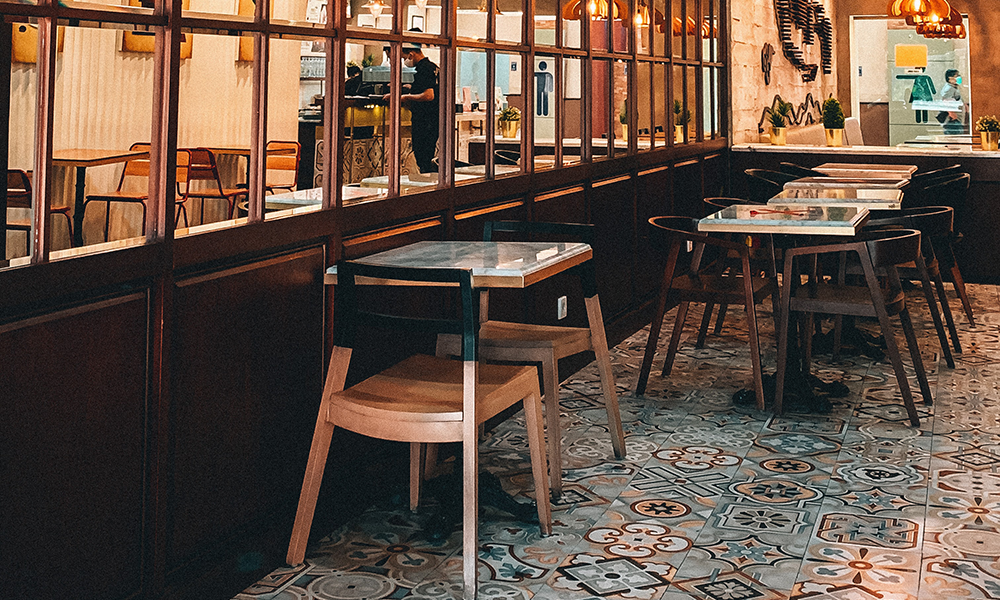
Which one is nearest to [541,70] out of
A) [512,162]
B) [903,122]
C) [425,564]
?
[512,162]

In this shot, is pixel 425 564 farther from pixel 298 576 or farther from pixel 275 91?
pixel 275 91

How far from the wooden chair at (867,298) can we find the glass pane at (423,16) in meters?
1.81

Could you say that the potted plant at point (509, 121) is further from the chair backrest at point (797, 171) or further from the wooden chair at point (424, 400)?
the chair backrest at point (797, 171)

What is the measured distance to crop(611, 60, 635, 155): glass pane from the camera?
561 cm

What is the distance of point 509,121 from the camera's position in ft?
14.4

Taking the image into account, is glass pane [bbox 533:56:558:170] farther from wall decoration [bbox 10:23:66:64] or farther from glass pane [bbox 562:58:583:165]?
wall decoration [bbox 10:23:66:64]

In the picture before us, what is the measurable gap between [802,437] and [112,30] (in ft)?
9.96

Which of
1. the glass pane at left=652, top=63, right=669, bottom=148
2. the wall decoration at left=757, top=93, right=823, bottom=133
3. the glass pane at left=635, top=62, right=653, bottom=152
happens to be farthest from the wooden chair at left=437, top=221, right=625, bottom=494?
the wall decoration at left=757, top=93, right=823, bottom=133

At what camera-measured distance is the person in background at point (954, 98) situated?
1366 centimetres

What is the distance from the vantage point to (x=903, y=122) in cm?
1431

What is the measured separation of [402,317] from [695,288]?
2.25 metres

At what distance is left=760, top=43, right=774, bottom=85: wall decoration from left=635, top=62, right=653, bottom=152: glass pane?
323 cm

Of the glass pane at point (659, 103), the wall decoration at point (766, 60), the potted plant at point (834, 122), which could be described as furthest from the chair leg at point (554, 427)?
→ the wall decoration at point (766, 60)

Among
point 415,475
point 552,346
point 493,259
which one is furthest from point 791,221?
point 415,475
